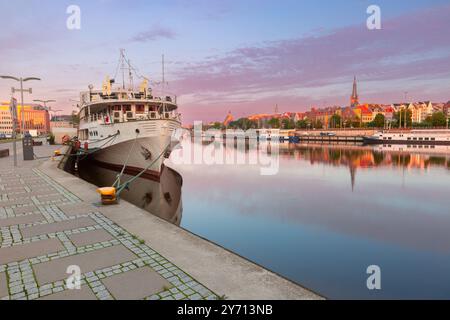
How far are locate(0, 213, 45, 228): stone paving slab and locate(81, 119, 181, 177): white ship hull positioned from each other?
10.5 meters

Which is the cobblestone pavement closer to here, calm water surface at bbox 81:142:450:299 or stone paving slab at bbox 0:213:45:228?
stone paving slab at bbox 0:213:45:228

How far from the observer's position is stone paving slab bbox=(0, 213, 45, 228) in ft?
27.8

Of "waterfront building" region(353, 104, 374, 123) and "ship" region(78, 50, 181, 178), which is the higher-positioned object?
"waterfront building" region(353, 104, 374, 123)

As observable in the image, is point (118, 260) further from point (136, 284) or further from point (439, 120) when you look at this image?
point (439, 120)

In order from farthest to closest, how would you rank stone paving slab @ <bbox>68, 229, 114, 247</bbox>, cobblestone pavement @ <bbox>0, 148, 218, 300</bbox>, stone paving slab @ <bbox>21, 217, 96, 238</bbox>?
stone paving slab @ <bbox>21, 217, 96, 238</bbox> < stone paving slab @ <bbox>68, 229, 114, 247</bbox> < cobblestone pavement @ <bbox>0, 148, 218, 300</bbox>

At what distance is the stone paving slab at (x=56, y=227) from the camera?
25.2 feet

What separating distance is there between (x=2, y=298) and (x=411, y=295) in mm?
9665

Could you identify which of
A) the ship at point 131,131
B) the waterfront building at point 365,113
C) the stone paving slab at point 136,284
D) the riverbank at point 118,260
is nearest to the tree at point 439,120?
the waterfront building at point 365,113

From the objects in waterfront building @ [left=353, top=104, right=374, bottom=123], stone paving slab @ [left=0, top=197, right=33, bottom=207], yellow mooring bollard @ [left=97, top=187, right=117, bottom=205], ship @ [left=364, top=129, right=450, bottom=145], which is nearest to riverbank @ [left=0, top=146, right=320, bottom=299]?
yellow mooring bollard @ [left=97, top=187, right=117, bottom=205]

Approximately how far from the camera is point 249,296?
4.58 m
